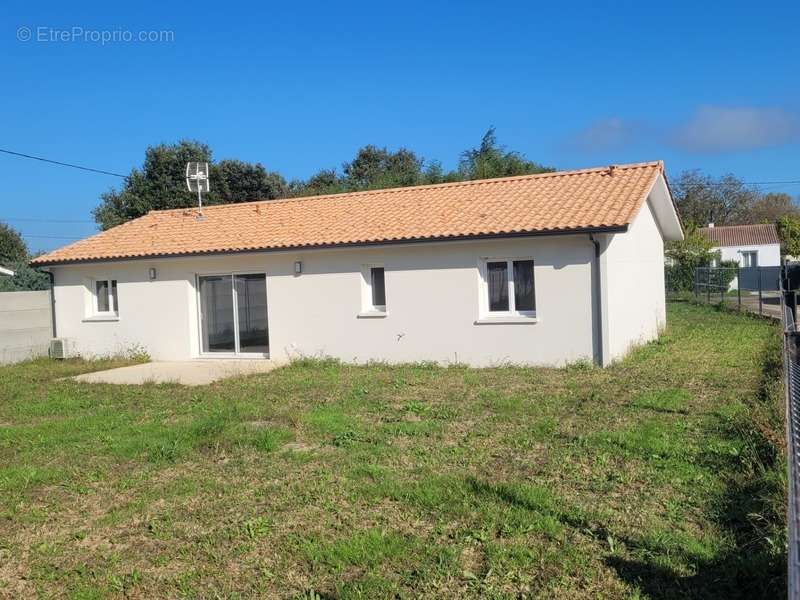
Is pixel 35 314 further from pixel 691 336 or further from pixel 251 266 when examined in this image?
pixel 691 336

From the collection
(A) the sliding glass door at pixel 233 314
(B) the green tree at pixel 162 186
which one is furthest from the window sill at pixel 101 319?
(B) the green tree at pixel 162 186

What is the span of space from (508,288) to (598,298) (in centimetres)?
180

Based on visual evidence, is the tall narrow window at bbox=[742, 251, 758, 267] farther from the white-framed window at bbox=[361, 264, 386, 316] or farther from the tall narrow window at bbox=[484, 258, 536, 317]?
the white-framed window at bbox=[361, 264, 386, 316]

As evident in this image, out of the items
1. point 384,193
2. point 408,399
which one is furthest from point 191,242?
point 408,399

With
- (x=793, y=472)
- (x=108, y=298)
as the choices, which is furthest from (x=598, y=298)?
(x=108, y=298)

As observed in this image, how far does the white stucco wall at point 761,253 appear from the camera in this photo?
5084 cm

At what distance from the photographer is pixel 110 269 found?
18.0 metres

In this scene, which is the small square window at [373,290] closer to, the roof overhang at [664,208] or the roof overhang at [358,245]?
the roof overhang at [358,245]

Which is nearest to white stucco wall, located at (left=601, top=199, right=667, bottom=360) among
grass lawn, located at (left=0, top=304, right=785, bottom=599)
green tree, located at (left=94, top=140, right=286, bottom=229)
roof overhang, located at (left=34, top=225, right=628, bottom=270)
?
roof overhang, located at (left=34, top=225, right=628, bottom=270)

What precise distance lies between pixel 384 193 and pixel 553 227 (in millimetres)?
6944

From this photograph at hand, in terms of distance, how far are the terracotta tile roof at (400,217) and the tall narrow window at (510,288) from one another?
32.0 inches

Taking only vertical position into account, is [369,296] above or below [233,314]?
above

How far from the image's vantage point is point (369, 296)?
50.7 feet

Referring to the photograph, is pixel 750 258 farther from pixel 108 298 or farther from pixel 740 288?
pixel 108 298
